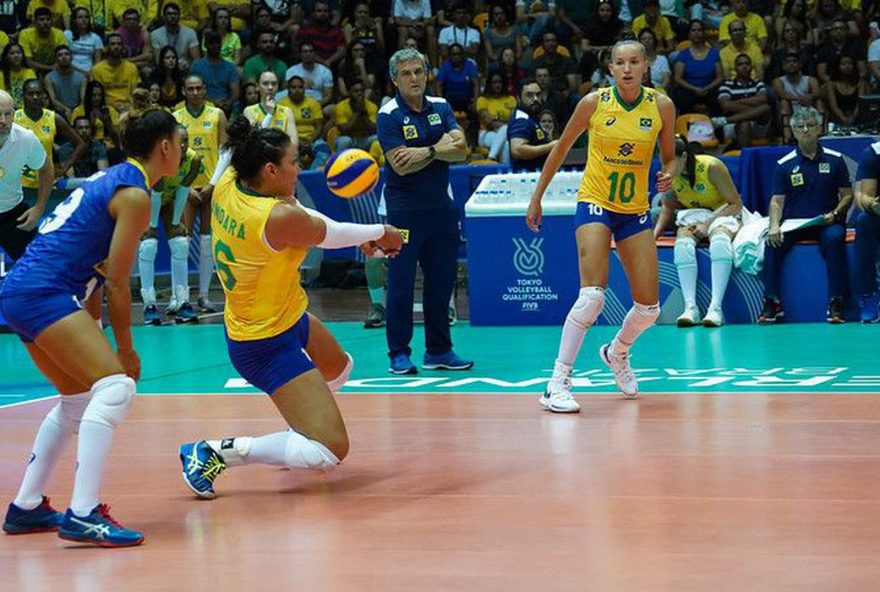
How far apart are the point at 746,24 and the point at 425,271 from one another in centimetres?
862

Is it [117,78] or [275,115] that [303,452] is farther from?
[117,78]

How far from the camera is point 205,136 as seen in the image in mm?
13633

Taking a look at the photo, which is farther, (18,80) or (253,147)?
(18,80)

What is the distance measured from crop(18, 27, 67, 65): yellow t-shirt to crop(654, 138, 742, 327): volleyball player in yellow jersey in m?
8.85

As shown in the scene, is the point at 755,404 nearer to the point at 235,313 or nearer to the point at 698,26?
the point at 235,313

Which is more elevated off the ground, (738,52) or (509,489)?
(738,52)

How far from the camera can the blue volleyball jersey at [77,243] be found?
16.5 feet

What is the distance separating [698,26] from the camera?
1603 cm

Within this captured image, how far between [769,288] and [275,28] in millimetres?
8924

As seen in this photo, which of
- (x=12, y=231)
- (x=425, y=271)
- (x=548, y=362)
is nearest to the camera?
(x=425, y=271)

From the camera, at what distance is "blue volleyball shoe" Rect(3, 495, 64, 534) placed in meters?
5.11

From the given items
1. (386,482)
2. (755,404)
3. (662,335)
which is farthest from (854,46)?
(386,482)

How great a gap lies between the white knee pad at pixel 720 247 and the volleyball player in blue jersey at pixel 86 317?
703 centimetres

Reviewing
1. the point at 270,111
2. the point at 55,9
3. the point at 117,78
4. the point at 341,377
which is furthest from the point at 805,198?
the point at 55,9
